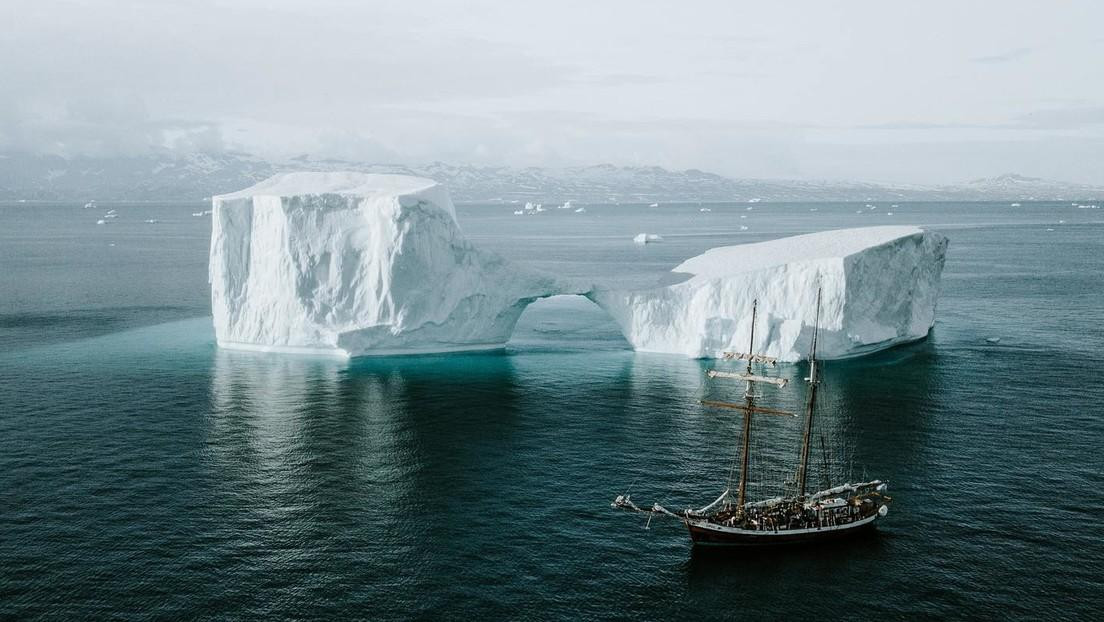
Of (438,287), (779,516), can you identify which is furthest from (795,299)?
(779,516)

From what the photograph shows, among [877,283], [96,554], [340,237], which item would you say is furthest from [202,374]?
[877,283]

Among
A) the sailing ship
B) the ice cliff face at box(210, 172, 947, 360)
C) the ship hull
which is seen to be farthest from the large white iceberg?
the ship hull

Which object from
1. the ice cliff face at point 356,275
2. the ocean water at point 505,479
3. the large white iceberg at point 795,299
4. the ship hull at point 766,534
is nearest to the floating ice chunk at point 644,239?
the ocean water at point 505,479

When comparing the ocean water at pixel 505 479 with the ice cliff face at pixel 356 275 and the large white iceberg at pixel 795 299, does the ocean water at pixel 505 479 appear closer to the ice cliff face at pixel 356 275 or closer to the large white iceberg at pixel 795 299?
the large white iceberg at pixel 795 299

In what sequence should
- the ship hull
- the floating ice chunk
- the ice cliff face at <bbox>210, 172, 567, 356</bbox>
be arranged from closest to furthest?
the ship hull → the ice cliff face at <bbox>210, 172, 567, 356</bbox> → the floating ice chunk

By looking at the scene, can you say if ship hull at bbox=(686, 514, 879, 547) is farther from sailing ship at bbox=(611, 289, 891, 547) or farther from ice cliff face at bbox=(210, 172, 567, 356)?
ice cliff face at bbox=(210, 172, 567, 356)

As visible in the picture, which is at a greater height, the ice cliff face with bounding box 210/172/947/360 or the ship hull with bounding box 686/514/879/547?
the ice cliff face with bounding box 210/172/947/360

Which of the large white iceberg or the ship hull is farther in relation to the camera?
the large white iceberg
